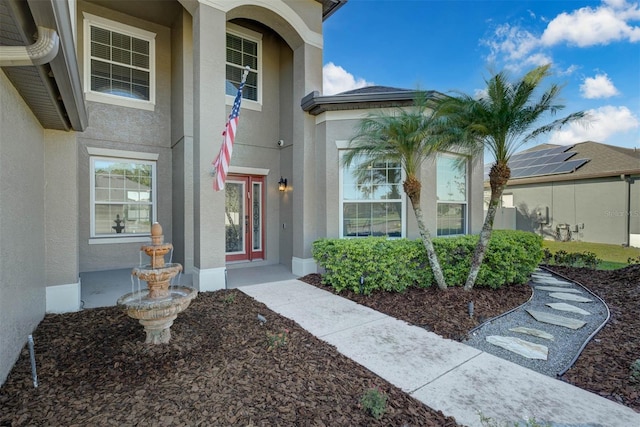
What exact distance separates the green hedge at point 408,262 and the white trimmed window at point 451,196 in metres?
1.42

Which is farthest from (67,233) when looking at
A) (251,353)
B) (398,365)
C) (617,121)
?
(617,121)

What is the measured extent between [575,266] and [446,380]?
27.6 ft

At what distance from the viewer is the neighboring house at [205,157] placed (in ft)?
19.0

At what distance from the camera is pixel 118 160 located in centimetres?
782

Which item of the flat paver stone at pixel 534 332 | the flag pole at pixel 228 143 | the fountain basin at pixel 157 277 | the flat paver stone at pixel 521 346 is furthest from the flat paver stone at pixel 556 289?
the fountain basin at pixel 157 277

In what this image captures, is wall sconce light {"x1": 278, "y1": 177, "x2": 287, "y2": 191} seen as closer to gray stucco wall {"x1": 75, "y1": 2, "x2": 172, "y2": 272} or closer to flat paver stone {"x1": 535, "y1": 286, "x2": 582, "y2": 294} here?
gray stucco wall {"x1": 75, "y1": 2, "x2": 172, "y2": 272}

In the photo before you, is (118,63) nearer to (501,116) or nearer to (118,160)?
(118,160)

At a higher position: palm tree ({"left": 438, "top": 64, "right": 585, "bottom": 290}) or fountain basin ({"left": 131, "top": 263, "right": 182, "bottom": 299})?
palm tree ({"left": 438, "top": 64, "right": 585, "bottom": 290})

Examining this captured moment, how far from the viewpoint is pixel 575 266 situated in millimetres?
8789

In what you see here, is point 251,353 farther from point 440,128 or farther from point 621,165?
point 621,165

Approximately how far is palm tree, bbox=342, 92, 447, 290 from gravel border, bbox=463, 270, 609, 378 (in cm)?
140

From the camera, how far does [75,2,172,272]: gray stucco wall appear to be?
7398mm

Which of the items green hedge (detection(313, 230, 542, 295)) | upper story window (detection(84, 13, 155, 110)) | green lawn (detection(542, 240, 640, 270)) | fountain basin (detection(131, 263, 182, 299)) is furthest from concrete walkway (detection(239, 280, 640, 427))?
green lawn (detection(542, 240, 640, 270))

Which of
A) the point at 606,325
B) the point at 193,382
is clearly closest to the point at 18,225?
the point at 193,382
